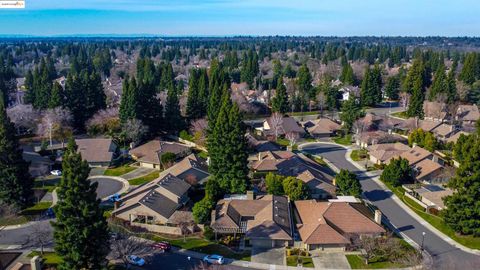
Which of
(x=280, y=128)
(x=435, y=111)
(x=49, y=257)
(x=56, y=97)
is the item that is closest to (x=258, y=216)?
(x=49, y=257)

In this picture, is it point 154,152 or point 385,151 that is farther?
point 385,151

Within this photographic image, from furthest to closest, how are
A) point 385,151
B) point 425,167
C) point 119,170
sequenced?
point 385,151
point 119,170
point 425,167

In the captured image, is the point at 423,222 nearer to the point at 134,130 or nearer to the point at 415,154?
the point at 415,154

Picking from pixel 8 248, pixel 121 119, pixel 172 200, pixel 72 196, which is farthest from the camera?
pixel 121 119

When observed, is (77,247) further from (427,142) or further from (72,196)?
(427,142)

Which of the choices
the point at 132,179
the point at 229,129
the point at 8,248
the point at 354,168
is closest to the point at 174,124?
the point at 132,179
